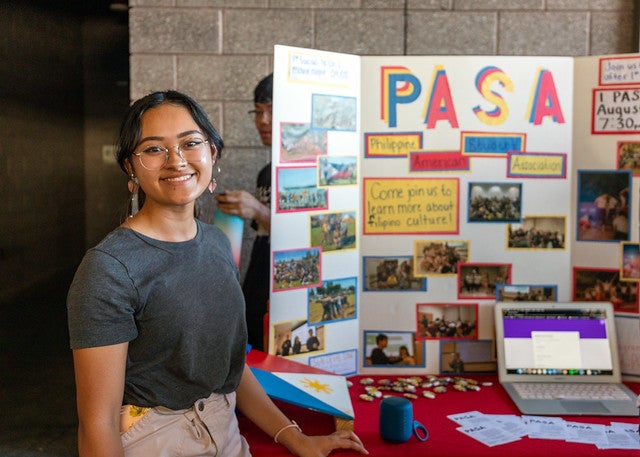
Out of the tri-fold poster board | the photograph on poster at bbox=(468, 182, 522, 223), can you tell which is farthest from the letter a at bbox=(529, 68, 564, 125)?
the photograph on poster at bbox=(468, 182, 522, 223)

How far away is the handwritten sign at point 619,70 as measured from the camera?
193 cm

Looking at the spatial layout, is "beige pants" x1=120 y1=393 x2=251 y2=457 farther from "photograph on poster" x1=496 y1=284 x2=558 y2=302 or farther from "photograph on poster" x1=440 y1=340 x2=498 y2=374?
"photograph on poster" x1=496 y1=284 x2=558 y2=302

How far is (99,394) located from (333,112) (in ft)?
3.51

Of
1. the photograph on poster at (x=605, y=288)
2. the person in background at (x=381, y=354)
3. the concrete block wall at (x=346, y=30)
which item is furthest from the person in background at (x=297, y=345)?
the concrete block wall at (x=346, y=30)

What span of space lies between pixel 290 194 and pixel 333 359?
1.67 feet

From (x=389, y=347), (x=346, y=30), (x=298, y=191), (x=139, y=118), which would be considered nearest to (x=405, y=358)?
(x=389, y=347)

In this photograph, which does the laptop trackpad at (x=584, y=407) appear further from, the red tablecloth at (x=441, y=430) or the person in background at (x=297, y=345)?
the person in background at (x=297, y=345)

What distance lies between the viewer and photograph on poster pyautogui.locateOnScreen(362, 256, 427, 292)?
2002mm

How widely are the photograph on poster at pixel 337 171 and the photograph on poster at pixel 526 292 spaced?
0.55 meters

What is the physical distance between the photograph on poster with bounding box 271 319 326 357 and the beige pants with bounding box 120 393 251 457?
1.63ft

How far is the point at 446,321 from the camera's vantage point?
2020 millimetres

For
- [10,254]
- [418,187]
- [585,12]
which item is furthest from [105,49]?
[418,187]

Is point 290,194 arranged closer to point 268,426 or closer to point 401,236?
point 401,236

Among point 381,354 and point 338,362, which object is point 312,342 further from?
point 381,354
